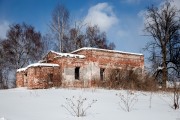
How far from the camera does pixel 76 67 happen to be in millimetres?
23641

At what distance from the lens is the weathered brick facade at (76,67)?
2148 centimetres

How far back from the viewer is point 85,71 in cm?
2377

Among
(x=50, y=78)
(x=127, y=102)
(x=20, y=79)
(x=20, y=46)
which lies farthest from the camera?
(x=20, y=46)

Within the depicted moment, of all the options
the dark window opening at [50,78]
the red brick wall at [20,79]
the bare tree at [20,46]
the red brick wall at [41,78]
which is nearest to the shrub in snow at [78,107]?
the red brick wall at [41,78]

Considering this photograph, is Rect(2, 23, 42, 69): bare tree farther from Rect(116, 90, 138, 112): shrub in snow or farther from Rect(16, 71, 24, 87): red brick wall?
Rect(116, 90, 138, 112): shrub in snow

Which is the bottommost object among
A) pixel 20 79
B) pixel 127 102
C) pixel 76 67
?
pixel 20 79

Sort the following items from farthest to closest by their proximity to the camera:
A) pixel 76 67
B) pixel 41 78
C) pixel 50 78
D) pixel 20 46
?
pixel 20 46 → pixel 76 67 → pixel 50 78 → pixel 41 78

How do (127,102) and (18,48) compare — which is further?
(18,48)

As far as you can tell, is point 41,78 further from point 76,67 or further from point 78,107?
point 78,107

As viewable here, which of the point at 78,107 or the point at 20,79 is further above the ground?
the point at 78,107

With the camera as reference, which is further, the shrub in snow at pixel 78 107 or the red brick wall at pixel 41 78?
the red brick wall at pixel 41 78

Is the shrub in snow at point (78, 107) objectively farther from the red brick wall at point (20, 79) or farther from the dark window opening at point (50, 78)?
the red brick wall at point (20, 79)

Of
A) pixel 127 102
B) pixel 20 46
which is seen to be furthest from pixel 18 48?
pixel 127 102

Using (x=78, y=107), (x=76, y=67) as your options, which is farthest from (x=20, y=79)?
(x=78, y=107)
